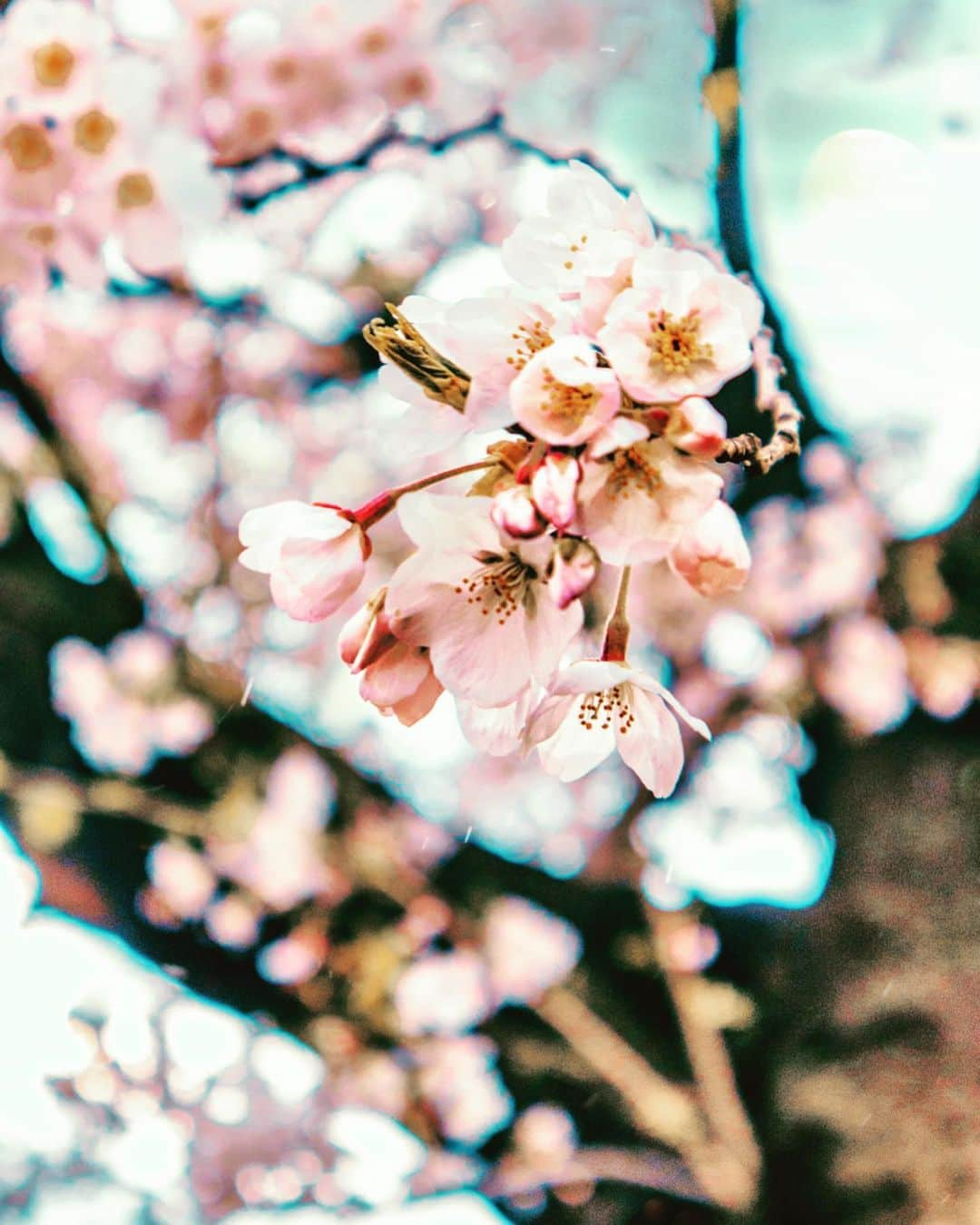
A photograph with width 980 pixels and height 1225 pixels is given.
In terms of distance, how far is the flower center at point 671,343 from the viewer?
359 millimetres

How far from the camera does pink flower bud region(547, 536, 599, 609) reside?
33cm

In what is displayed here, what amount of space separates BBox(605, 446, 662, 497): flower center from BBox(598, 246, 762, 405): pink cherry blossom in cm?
2

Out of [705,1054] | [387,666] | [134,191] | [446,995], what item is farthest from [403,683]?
[446,995]

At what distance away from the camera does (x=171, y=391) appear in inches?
81.5

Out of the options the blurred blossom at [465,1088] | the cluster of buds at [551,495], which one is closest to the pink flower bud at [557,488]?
the cluster of buds at [551,495]

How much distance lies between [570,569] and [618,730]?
141 millimetres

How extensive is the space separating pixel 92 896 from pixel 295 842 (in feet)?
1.47

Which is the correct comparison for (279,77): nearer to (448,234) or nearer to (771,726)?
(448,234)

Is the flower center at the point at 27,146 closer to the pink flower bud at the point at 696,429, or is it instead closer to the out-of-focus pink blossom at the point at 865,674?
the pink flower bud at the point at 696,429

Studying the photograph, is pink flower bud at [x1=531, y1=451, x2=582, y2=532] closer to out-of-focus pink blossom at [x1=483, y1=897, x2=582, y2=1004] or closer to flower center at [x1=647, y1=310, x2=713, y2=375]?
flower center at [x1=647, y1=310, x2=713, y2=375]

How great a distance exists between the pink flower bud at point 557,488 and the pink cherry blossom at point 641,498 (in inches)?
0.4

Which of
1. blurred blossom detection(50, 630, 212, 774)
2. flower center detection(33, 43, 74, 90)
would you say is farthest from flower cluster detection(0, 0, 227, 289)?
blurred blossom detection(50, 630, 212, 774)

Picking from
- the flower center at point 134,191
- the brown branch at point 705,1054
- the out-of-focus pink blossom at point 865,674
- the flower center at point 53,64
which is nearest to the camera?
the flower center at point 53,64

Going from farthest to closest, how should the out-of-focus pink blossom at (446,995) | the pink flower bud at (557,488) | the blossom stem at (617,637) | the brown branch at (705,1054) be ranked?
the out-of-focus pink blossom at (446,995), the brown branch at (705,1054), the blossom stem at (617,637), the pink flower bud at (557,488)
